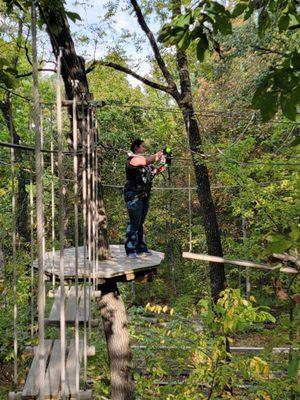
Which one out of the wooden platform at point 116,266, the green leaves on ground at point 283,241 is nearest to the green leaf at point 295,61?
the green leaves on ground at point 283,241

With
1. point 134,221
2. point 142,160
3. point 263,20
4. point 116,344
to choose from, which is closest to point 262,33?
point 263,20

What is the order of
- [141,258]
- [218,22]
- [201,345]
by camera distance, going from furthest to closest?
[141,258] < [201,345] < [218,22]

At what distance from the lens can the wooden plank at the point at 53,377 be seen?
222cm

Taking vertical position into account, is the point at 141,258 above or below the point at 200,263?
above

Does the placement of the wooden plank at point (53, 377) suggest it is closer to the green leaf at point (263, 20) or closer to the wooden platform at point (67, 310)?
the wooden platform at point (67, 310)

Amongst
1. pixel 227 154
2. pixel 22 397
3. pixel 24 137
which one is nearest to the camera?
pixel 22 397

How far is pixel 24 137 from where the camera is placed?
435 inches

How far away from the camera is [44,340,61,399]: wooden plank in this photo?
2.22 m

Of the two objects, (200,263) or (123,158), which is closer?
(123,158)

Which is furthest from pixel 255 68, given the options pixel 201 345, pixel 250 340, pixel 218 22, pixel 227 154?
pixel 218 22

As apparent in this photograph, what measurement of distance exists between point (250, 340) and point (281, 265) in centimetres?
1250

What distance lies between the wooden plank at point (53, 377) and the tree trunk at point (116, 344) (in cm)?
205

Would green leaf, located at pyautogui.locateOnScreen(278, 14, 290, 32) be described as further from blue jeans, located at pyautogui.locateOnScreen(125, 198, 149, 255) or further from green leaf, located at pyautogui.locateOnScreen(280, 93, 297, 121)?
blue jeans, located at pyautogui.locateOnScreen(125, 198, 149, 255)

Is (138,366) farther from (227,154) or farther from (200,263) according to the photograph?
(200,263)
